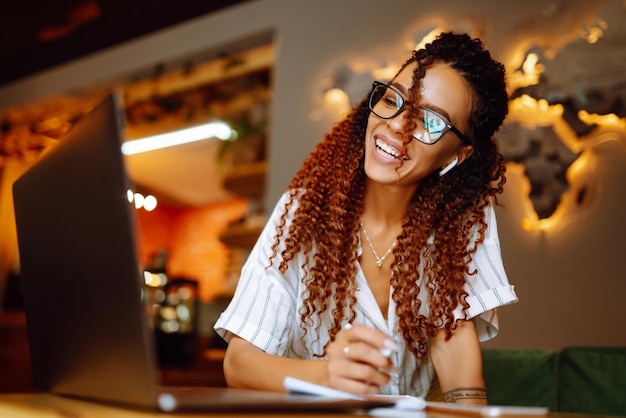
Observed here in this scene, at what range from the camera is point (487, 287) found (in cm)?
131

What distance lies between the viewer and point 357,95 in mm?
3117

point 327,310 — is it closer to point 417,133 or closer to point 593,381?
point 417,133

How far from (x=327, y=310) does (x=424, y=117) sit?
0.48 meters

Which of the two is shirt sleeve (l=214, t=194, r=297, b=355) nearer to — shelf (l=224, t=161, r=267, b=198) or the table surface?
the table surface

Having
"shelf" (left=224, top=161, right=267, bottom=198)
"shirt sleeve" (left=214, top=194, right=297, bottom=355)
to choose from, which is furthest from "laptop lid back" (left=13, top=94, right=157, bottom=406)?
"shelf" (left=224, top=161, right=267, bottom=198)

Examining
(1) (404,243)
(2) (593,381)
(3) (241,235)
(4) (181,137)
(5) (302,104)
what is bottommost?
(2) (593,381)

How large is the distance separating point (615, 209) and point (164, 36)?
10.1ft

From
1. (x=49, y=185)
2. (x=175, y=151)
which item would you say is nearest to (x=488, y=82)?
(x=49, y=185)

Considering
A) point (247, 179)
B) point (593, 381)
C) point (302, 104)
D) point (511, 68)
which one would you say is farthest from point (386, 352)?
point (247, 179)

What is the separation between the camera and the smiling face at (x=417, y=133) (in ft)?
4.36

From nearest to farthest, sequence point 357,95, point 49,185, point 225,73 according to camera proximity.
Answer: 1. point 49,185
2. point 357,95
3. point 225,73

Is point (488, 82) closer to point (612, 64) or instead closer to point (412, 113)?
point (412, 113)

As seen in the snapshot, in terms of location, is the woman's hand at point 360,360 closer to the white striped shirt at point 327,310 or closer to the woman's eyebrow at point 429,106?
the white striped shirt at point 327,310

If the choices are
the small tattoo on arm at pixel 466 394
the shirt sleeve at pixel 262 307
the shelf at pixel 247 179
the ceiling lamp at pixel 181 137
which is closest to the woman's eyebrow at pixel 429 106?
the shirt sleeve at pixel 262 307
